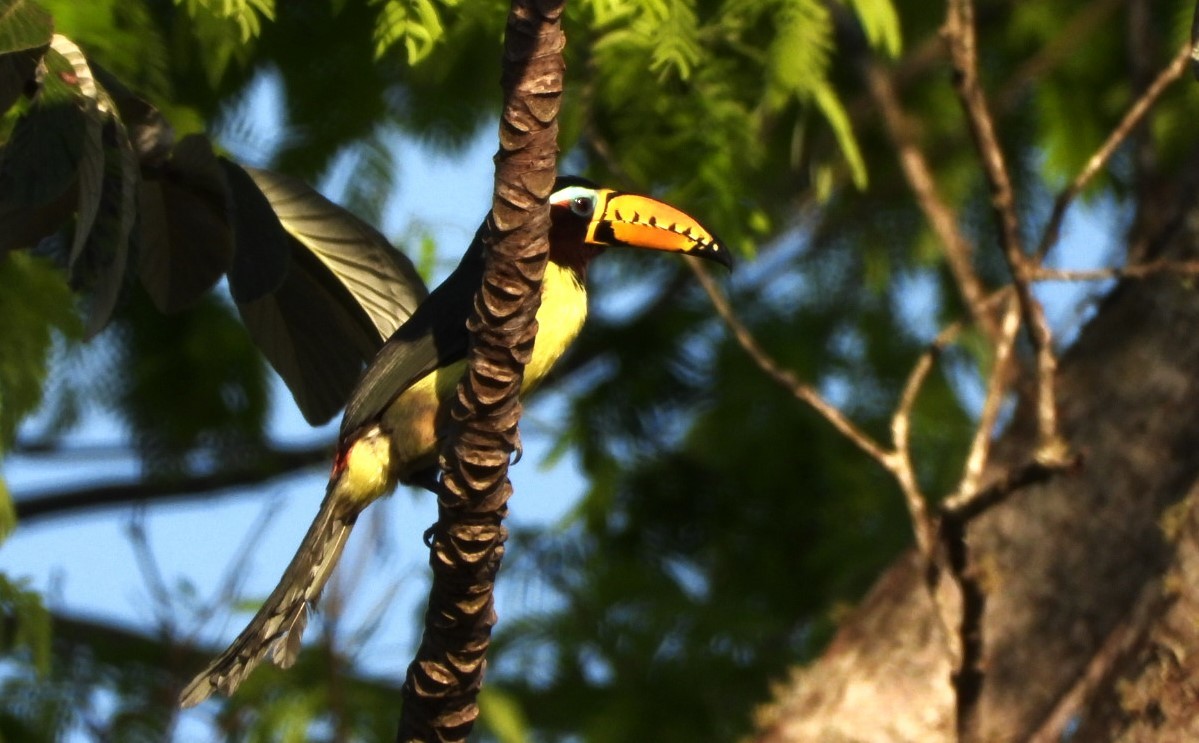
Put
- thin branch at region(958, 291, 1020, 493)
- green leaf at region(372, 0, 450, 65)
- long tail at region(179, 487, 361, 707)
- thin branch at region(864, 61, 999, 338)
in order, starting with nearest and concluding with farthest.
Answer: green leaf at region(372, 0, 450, 65), long tail at region(179, 487, 361, 707), thin branch at region(958, 291, 1020, 493), thin branch at region(864, 61, 999, 338)

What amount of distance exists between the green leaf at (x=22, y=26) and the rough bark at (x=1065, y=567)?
8.95 feet

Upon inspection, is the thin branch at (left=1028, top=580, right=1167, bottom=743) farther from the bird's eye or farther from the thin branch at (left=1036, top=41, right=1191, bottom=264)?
the bird's eye

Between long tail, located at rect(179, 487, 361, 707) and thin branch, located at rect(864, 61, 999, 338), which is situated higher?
thin branch, located at rect(864, 61, 999, 338)

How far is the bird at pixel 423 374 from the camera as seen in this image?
3428 mm

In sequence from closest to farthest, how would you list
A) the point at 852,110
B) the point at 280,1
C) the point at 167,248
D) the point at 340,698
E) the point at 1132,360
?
the point at 167,248 → the point at 280,1 → the point at 1132,360 → the point at 340,698 → the point at 852,110

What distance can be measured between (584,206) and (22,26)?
1.43 m

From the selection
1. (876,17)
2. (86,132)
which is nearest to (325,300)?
(86,132)

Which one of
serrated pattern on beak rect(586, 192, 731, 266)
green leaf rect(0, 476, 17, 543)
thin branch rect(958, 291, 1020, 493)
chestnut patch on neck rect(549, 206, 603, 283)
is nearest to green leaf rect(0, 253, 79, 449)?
green leaf rect(0, 476, 17, 543)

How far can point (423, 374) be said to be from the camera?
11.7ft

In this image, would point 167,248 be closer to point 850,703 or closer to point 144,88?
point 144,88

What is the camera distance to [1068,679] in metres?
4.35

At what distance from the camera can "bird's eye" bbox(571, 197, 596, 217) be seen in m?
3.60

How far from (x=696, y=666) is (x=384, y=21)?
297 centimetres

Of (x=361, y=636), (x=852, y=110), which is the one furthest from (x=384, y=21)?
(x=852, y=110)
